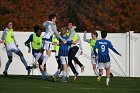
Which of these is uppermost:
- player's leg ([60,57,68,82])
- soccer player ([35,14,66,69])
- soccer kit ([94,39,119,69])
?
soccer player ([35,14,66,69])

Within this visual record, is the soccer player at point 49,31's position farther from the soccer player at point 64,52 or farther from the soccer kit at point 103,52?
the soccer kit at point 103,52

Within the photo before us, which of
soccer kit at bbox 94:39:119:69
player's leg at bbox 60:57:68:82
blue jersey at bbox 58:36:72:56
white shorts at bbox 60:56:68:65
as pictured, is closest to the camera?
soccer kit at bbox 94:39:119:69

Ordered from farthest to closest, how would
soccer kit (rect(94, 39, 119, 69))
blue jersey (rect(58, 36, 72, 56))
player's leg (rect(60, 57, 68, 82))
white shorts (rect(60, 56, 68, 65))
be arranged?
blue jersey (rect(58, 36, 72, 56))
white shorts (rect(60, 56, 68, 65))
player's leg (rect(60, 57, 68, 82))
soccer kit (rect(94, 39, 119, 69))

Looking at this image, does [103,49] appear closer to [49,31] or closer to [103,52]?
[103,52]

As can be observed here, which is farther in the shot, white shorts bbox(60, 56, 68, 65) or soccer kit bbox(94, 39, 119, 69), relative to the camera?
white shorts bbox(60, 56, 68, 65)

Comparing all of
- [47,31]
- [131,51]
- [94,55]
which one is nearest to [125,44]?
[131,51]

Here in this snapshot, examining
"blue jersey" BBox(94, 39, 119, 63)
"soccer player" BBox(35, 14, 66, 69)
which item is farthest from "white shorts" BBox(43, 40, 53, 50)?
"blue jersey" BBox(94, 39, 119, 63)

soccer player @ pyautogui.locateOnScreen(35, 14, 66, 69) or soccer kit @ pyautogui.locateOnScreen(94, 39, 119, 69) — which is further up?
soccer player @ pyautogui.locateOnScreen(35, 14, 66, 69)

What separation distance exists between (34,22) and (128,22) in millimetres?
6983

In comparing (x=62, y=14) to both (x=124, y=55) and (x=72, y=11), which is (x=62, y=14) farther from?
(x=124, y=55)

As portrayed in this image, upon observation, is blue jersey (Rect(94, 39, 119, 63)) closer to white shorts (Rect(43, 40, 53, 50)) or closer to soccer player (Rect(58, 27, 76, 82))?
soccer player (Rect(58, 27, 76, 82))

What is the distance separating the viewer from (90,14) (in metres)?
47.7

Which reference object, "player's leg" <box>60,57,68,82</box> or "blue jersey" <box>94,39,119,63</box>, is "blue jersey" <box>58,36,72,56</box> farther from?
"blue jersey" <box>94,39,119,63</box>

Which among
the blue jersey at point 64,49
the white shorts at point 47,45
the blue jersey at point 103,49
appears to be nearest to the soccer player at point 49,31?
the white shorts at point 47,45
